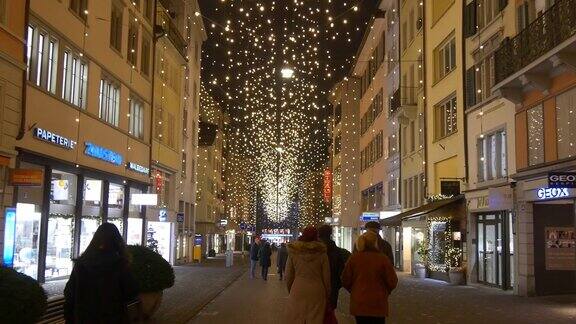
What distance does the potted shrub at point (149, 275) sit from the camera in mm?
12945

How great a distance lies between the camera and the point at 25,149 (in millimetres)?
19484

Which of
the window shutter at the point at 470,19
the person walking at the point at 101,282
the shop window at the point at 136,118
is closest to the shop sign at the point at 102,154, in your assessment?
the shop window at the point at 136,118

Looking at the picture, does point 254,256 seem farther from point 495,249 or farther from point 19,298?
point 19,298

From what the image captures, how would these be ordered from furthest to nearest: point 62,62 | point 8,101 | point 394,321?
point 62,62
point 8,101
point 394,321

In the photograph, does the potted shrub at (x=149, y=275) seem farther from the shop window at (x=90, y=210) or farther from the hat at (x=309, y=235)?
the shop window at (x=90, y=210)

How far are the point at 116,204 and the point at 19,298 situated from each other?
2311cm

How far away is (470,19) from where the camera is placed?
2631 cm

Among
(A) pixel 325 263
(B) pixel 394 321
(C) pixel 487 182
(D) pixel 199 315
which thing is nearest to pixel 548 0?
(C) pixel 487 182

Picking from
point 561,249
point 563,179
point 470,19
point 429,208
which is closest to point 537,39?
point 563,179

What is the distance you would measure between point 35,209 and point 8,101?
3953 millimetres

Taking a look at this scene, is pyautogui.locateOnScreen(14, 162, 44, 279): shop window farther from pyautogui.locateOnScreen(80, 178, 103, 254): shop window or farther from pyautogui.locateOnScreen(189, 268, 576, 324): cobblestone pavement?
pyautogui.locateOnScreen(189, 268, 576, 324): cobblestone pavement

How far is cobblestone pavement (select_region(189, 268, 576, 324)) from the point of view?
14758mm

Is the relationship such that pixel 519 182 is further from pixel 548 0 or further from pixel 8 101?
pixel 8 101

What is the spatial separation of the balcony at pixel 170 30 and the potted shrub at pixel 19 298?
2906 centimetres
